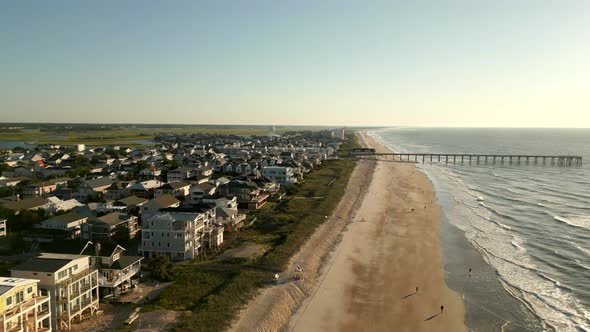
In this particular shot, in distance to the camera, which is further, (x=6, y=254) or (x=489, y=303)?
(x=6, y=254)

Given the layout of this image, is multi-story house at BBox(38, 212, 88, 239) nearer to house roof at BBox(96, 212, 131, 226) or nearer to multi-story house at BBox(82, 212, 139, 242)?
multi-story house at BBox(82, 212, 139, 242)

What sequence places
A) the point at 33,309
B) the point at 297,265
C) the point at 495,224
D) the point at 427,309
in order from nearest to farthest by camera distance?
the point at 33,309, the point at 427,309, the point at 297,265, the point at 495,224

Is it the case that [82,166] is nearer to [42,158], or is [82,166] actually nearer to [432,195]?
[42,158]

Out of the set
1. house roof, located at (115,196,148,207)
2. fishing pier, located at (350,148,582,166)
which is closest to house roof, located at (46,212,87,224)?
house roof, located at (115,196,148,207)

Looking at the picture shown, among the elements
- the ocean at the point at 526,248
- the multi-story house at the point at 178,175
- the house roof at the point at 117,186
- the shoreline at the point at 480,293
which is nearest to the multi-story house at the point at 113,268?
the shoreline at the point at 480,293

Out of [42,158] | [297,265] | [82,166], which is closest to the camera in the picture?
[297,265]

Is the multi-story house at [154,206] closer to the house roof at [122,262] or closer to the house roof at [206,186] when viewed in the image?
the house roof at [206,186]

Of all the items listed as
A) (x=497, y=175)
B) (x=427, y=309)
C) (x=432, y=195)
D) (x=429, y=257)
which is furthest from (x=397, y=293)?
(x=497, y=175)

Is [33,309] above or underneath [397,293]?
above
